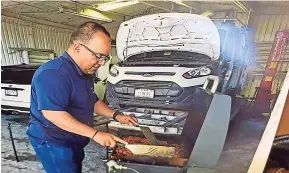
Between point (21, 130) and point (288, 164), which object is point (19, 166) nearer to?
point (21, 130)

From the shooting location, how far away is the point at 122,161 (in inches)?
31.2

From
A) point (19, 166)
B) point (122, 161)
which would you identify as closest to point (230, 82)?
point (122, 161)

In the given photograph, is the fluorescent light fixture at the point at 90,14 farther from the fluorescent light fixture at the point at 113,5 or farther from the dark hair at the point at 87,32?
the dark hair at the point at 87,32

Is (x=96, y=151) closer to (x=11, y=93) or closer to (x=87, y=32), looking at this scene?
(x=11, y=93)

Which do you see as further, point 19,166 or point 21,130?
point 21,130


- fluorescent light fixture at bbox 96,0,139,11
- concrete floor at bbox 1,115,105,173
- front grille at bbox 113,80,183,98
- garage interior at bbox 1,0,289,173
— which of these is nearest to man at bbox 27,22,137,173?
garage interior at bbox 1,0,289,173

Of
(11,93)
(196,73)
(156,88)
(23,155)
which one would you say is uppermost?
(196,73)

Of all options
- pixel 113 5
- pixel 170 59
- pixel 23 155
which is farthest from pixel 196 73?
pixel 23 155

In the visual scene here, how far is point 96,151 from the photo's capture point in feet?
5.22

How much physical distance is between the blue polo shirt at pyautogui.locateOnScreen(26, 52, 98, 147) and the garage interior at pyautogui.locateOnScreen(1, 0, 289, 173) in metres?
0.25

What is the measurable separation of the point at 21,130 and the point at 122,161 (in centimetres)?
132

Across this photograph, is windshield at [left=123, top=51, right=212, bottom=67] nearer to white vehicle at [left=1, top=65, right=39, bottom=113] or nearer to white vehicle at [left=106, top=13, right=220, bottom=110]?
white vehicle at [left=106, top=13, right=220, bottom=110]

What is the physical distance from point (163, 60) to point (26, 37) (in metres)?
0.93

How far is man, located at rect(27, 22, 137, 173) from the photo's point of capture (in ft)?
2.33
